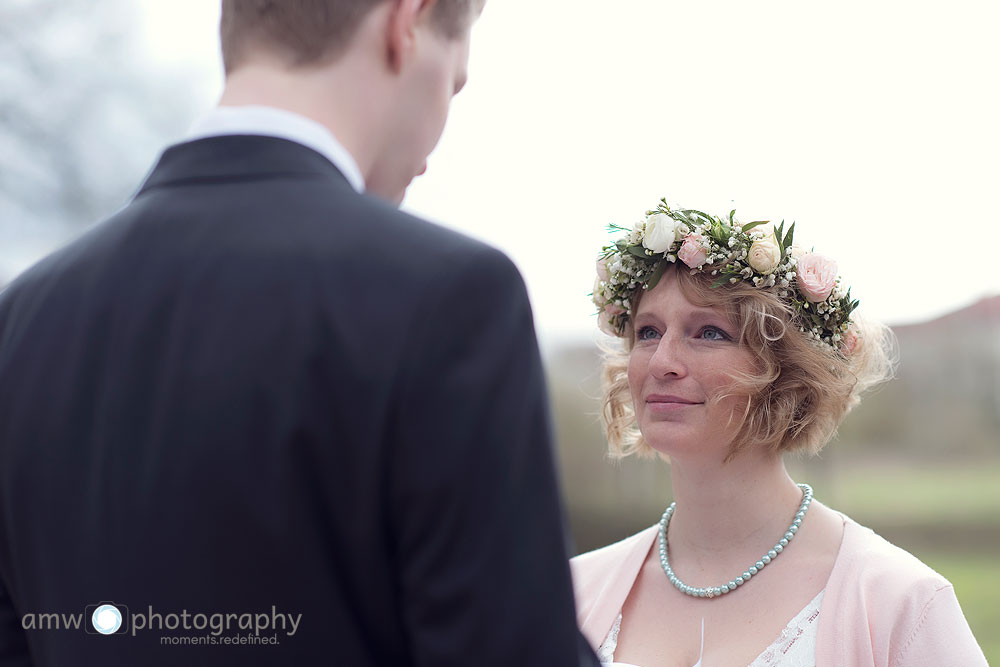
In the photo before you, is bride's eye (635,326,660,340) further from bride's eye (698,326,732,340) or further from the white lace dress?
the white lace dress

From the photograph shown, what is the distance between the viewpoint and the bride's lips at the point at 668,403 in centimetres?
316

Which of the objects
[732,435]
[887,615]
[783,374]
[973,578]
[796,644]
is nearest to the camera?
[887,615]

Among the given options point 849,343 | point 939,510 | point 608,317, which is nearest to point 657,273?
point 608,317

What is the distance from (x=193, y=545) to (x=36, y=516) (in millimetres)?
225

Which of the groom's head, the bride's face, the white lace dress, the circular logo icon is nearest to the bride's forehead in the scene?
the bride's face

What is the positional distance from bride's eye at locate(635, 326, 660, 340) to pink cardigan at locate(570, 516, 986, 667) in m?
0.94

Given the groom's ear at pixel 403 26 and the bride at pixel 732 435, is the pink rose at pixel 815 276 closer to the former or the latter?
the bride at pixel 732 435

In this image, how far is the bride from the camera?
2922 mm

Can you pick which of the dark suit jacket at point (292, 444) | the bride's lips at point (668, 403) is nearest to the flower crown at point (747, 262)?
the bride's lips at point (668, 403)

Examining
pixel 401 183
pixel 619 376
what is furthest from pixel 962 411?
pixel 401 183

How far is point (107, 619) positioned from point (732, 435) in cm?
242

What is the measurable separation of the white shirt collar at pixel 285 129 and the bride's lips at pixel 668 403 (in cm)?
220

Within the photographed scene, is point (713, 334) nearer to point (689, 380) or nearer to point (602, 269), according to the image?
point (689, 380)

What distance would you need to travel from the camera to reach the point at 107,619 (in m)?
1.05
